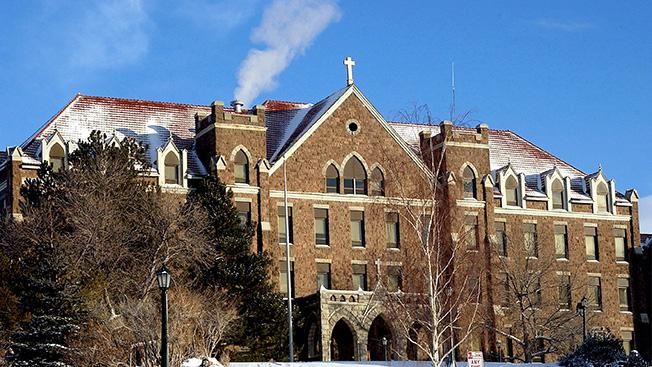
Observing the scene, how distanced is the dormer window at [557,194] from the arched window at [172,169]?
21.4 metres

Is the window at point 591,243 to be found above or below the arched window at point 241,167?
below

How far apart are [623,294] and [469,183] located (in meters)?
11.2

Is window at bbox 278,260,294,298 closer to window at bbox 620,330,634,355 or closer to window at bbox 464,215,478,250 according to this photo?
window at bbox 464,215,478,250

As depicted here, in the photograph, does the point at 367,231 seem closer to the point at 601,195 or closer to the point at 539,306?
the point at 539,306

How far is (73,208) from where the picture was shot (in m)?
51.1

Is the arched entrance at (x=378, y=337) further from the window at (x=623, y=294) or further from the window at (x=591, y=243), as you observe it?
the window at (x=623, y=294)

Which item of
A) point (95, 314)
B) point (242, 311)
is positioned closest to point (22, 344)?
point (95, 314)

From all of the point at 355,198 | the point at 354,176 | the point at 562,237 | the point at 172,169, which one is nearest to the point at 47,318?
the point at 172,169

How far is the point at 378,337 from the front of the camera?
63906 millimetres

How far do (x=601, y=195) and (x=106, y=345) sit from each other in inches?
1494

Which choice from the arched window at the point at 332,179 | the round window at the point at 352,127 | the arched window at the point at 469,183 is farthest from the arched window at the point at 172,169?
the arched window at the point at 469,183

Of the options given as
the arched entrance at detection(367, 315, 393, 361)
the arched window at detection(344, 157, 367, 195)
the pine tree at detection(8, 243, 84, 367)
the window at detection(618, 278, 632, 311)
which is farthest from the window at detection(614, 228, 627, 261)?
the pine tree at detection(8, 243, 84, 367)

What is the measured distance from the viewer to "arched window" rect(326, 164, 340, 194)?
6644cm

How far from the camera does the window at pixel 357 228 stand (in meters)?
66.7
